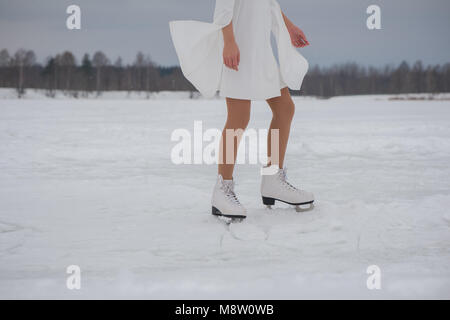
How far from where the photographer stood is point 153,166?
4.21 m

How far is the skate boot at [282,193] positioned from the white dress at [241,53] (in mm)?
497

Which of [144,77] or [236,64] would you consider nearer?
[236,64]

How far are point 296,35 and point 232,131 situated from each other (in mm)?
734

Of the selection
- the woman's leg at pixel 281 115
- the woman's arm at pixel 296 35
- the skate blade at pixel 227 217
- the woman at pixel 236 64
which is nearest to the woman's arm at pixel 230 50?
the woman at pixel 236 64

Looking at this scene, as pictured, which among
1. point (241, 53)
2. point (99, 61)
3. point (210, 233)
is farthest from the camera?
point (99, 61)

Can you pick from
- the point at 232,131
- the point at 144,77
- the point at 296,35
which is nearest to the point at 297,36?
the point at 296,35

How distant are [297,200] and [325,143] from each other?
3.60 metres

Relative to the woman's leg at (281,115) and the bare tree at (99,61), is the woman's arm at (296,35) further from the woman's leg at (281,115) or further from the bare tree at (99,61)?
the bare tree at (99,61)

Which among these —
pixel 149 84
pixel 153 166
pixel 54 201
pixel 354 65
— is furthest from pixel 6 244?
pixel 354 65

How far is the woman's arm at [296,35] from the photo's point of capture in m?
2.49

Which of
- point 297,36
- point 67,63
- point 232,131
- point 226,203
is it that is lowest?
point 226,203

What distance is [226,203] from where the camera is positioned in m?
2.22

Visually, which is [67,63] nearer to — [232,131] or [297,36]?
[297,36]
